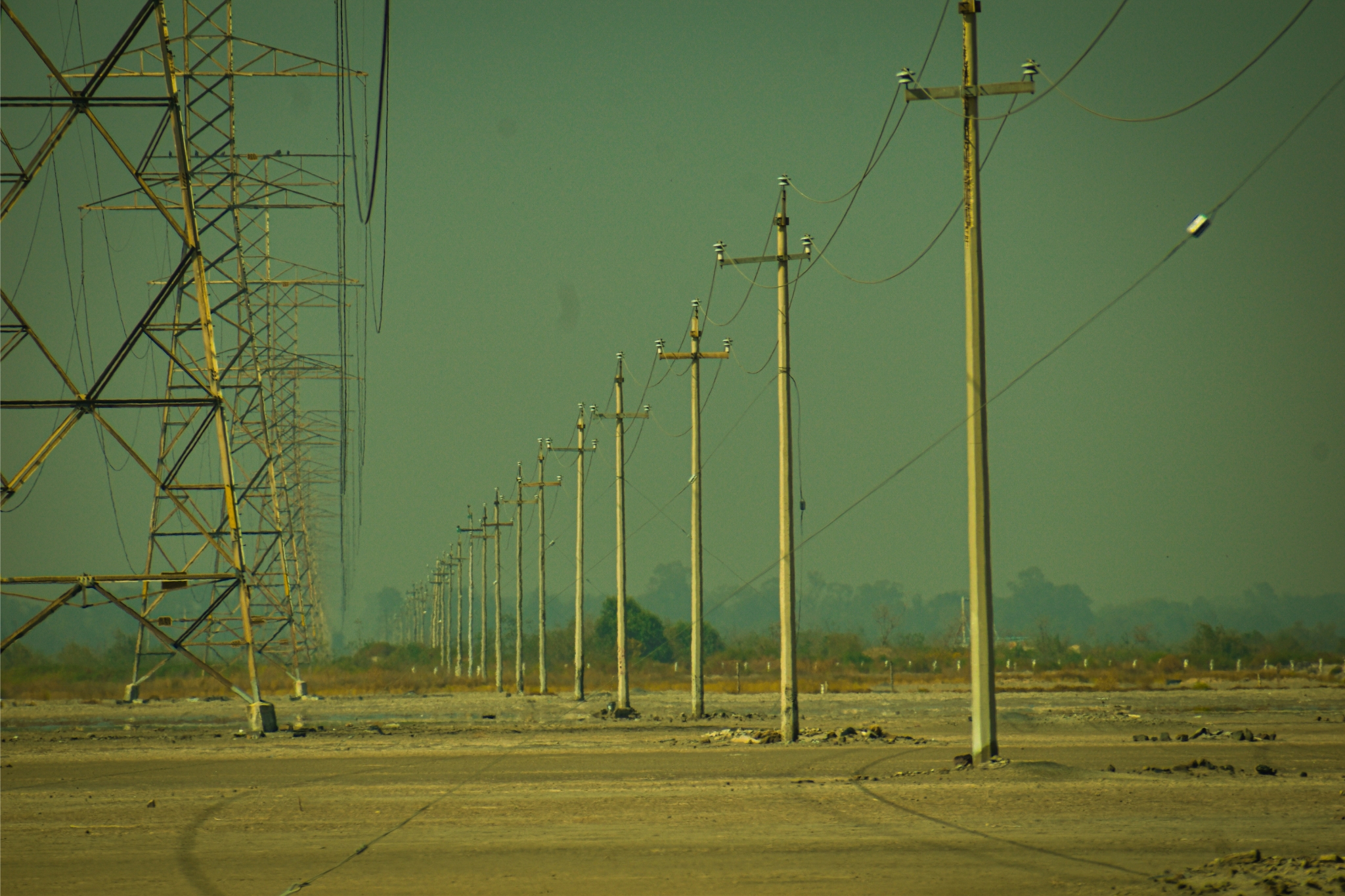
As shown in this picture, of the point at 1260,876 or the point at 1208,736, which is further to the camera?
the point at 1208,736

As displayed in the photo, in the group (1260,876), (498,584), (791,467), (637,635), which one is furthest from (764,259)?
(637,635)

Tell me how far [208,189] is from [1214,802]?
33.3m

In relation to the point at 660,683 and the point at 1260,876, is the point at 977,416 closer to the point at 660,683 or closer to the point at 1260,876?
the point at 1260,876

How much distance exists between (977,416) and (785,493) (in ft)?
35.7

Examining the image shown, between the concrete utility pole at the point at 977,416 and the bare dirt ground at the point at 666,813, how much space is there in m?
1.05

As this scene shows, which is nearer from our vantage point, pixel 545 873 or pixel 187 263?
pixel 545 873

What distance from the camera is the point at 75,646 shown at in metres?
136

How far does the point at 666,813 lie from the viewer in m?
17.3

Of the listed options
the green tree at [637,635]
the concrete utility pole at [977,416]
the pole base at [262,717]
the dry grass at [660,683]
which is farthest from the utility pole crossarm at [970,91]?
the green tree at [637,635]

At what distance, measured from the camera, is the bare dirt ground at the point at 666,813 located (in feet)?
41.3

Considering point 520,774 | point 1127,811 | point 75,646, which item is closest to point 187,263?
point 520,774

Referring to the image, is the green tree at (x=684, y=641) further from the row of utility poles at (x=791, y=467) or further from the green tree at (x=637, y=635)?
the row of utility poles at (x=791, y=467)

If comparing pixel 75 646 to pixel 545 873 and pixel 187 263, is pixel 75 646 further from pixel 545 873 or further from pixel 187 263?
pixel 545 873

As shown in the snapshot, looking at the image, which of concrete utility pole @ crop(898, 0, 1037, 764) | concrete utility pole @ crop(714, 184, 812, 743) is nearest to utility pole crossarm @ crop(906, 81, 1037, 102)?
concrete utility pole @ crop(898, 0, 1037, 764)
